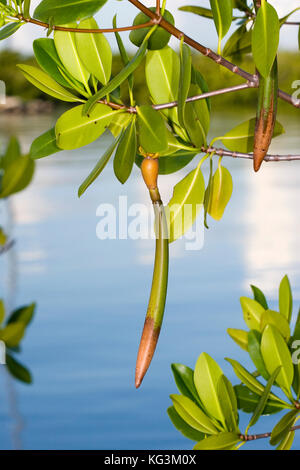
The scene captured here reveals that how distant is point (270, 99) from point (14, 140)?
558 mm

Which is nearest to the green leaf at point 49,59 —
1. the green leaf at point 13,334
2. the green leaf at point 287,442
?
the green leaf at point 287,442

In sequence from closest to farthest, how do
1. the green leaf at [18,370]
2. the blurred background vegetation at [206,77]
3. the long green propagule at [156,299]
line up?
1. the long green propagule at [156,299]
2. the green leaf at [18,370]
3. the blurred background vegetation at [206,77]

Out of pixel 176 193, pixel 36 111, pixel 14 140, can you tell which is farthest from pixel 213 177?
pixel 36 111

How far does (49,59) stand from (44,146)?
0.07 meters

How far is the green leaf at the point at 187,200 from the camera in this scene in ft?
2.21

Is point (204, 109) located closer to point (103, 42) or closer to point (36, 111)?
point (103, 42)

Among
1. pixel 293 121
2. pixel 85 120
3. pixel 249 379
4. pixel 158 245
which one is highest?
pixel 293 121

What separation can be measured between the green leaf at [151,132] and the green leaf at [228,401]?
315 millimetres

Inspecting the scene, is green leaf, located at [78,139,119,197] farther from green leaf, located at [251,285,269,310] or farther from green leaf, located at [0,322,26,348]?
green leaf, located at [0,322,26,348]

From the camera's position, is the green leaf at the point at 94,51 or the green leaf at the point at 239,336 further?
the green leaf at the point at 239,336

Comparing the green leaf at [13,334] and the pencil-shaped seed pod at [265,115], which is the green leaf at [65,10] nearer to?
the pencil-shaped seed pod at [265,115]

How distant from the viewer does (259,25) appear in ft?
1.74

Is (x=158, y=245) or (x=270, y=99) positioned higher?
(x=270, y=99)

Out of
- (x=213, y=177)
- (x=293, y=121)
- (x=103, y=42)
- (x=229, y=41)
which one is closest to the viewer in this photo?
(x=103, y=42)
